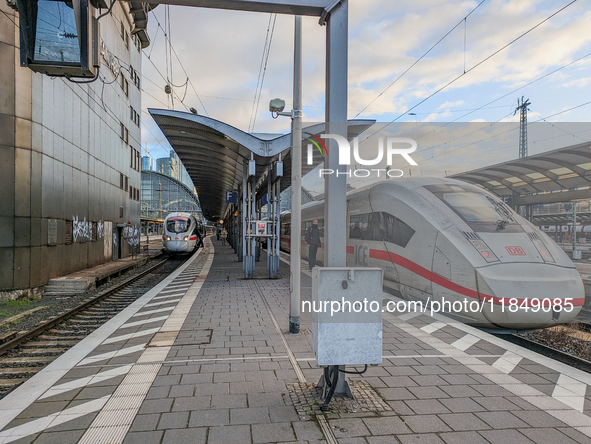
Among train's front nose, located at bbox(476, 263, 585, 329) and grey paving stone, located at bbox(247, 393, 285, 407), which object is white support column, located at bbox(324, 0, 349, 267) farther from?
train's front nose, located at bbox(476, 263, 585, 329)

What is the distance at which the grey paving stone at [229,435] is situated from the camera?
9.80 feet

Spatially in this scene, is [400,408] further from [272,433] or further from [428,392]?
[272,433]

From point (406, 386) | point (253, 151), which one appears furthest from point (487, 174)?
point (406, 386)

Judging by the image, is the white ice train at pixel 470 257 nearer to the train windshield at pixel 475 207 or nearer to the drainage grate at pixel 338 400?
the train windshield at pixel 475 207

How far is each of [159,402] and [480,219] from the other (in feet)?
21.3

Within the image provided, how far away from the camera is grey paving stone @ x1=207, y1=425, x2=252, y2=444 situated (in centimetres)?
299

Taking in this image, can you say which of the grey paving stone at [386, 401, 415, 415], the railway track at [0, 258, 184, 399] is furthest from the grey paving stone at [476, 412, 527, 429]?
the railway track at [0, 258, 184, 399]

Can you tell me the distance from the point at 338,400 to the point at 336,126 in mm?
2540

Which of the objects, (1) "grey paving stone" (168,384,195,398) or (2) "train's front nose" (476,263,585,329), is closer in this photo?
(1) "grey paving stone" (168,384,195,398)

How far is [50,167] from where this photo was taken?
11391mm

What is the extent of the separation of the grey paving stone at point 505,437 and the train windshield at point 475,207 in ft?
16.6

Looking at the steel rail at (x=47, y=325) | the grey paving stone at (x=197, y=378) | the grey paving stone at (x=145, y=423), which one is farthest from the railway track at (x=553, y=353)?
the steel rail at (x=47, y=325)

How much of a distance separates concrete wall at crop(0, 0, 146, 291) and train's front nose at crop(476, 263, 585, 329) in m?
10.4

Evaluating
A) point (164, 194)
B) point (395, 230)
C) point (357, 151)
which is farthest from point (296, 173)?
point (164, 194)
